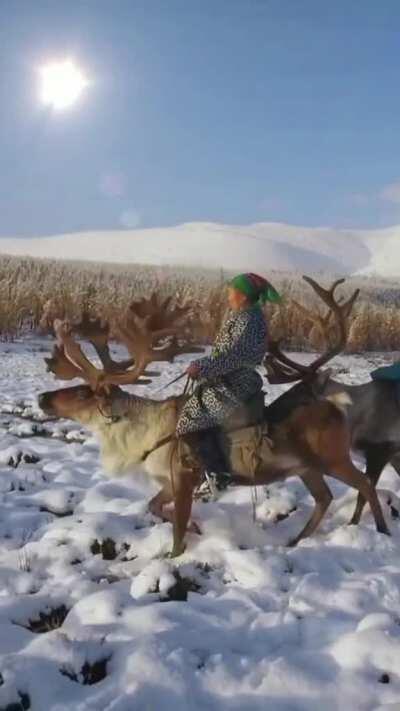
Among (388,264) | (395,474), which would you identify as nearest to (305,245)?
(388,264)

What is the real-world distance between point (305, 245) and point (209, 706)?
137m

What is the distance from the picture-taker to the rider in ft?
14.5

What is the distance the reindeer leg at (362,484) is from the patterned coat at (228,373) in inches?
33.3

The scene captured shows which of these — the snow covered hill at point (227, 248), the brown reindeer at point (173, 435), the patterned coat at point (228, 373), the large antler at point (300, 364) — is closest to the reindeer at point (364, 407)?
the large antler at point (300, 364)

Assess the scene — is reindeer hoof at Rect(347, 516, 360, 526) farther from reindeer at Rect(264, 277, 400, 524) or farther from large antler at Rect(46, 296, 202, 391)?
large antler at Rect(46, 296, 202, 391)

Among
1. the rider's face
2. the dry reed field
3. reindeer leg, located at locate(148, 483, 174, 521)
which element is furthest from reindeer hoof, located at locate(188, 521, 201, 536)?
the dry reed field

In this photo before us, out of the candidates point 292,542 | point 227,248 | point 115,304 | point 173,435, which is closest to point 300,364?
point 173,435

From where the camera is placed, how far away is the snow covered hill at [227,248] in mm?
95938

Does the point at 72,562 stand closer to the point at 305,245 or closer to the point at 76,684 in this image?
the point at 76,684

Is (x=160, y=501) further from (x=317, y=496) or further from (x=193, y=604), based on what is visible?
(x=193, y=604)

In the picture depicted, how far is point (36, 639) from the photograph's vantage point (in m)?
3.24

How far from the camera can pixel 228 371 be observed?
4.45 metres

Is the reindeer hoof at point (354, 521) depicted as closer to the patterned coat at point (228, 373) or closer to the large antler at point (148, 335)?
the patterned coat at point (228, 373)

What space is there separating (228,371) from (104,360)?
108cm
